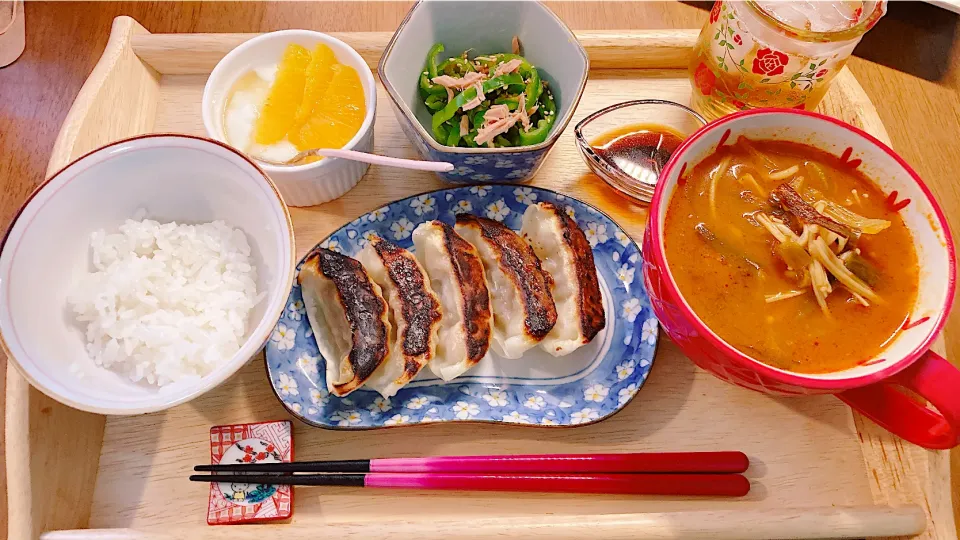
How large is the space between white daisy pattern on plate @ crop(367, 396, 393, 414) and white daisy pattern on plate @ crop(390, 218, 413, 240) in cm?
55

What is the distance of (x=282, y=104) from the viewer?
2094 mm

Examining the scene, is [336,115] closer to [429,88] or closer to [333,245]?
[429,88]

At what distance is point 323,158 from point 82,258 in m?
0.73

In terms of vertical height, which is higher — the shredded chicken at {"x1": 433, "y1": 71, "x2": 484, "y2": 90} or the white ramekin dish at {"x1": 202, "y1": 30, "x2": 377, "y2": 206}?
the shredded chicken at {"x1": 433, "y1": 71, "x2": 484, "y2": 90}

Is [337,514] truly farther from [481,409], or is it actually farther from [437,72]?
[437,72]

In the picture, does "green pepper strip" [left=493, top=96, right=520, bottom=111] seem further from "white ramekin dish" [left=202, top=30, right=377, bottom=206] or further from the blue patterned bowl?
"white ramekin dish" [left=202, top=30, right=377, bottom=206]

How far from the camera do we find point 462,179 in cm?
215

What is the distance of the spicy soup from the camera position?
1.51 metres

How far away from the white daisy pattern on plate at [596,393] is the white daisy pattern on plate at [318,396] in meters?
0.75

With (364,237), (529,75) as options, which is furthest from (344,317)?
(529,75)

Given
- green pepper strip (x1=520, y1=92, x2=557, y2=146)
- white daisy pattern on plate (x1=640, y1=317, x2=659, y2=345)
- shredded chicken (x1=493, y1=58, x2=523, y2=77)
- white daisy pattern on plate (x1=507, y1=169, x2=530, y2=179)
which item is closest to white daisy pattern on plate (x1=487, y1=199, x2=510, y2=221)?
white daisy pattern on plate (x1=507, y1=169, x2=530, y2=179)

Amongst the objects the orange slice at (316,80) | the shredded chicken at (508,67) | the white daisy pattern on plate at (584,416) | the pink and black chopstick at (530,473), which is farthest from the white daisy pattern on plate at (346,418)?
the shredded chicken at (508,67)

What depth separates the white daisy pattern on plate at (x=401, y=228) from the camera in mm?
2110

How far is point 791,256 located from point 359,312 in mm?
1139
